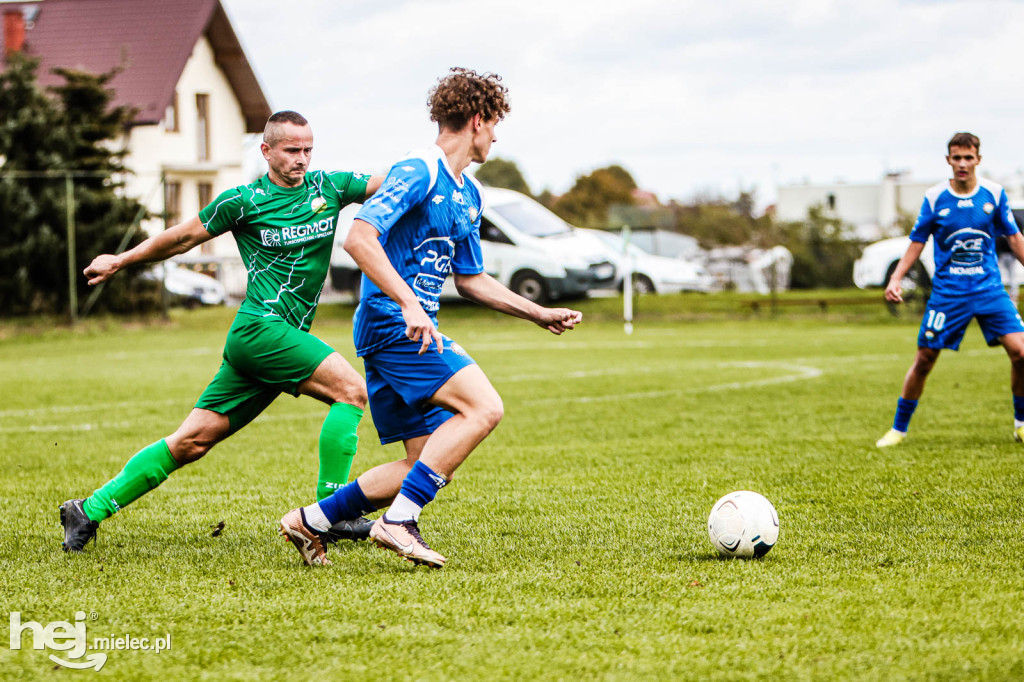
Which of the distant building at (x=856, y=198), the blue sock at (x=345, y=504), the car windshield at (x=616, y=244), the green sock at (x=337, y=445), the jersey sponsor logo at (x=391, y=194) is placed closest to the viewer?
the jersey sponsor logo at (x=391, y=194)

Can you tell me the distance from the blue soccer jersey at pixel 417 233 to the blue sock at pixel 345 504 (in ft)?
1.85

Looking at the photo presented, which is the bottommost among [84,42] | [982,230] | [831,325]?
[831,325]

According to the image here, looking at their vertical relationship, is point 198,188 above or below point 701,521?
above

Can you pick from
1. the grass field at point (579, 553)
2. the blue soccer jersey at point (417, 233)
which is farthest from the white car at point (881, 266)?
the blue soccer jersey at point (417, 233)

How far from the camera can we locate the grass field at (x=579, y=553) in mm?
3150

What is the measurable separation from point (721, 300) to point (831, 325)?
286cm

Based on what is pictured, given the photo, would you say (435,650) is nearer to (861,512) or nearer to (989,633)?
(989,633)

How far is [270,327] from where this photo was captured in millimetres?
4582

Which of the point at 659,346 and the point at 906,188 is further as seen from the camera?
the point at 906,188

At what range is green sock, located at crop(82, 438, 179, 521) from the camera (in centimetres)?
475

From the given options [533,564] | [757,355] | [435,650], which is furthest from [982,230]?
[757,355]

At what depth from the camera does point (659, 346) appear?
663 inches

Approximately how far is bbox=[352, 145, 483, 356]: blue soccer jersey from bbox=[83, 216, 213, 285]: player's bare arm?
3.10 ft
